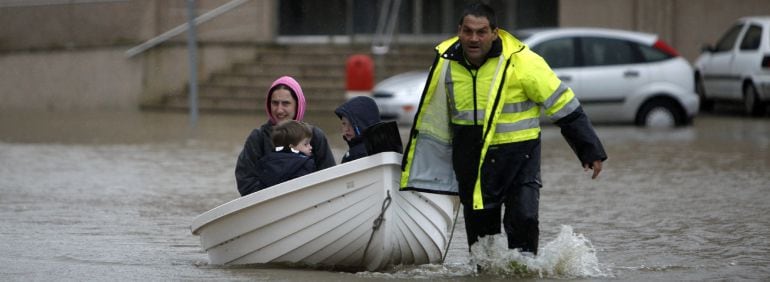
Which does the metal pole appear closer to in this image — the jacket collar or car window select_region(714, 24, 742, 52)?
car window select_region(714, 24, 742, 52)

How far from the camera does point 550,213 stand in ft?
38.6

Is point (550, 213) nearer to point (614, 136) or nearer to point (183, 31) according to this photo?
point (614, 136)

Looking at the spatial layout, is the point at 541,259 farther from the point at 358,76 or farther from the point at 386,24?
the point at 386,24

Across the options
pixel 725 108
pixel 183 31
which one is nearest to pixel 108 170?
pixel 183 31

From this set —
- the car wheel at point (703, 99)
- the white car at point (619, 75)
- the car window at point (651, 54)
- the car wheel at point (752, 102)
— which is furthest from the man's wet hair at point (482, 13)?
the car wheel at point (703, 99)

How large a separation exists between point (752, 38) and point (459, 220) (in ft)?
39.4

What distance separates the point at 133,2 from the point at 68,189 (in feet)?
39.3

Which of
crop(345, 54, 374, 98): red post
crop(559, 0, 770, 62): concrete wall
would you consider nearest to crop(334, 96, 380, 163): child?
crop(345, 54, 374, 98): red post

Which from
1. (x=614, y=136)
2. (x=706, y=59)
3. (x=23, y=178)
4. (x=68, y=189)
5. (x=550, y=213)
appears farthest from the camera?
(x=706, y=59)

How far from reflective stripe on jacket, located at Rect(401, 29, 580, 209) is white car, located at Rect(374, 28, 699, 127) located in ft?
39.6

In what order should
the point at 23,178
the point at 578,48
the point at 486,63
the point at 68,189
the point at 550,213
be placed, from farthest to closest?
1. the point at 578,48
2. the point at 23,178
3. the point at 68,189
4. the point at 550,213
5. the point at 486,63

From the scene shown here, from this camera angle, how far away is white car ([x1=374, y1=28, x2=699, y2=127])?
66.7 ft

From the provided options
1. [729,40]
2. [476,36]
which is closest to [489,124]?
[476,36]

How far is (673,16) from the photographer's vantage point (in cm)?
2508
